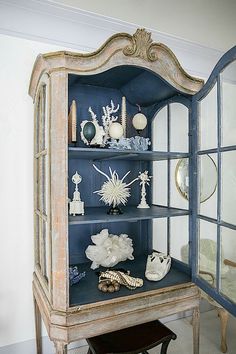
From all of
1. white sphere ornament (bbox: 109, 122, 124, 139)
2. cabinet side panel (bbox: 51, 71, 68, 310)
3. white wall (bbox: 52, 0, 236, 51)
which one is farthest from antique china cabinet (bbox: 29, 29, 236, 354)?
white wall (bbox: 52, 0, 236, 51)

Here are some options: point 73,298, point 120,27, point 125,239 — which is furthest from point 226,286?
point 120,27

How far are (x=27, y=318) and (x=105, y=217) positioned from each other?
1089 millimetres

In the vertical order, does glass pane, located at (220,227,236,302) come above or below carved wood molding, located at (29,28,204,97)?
below

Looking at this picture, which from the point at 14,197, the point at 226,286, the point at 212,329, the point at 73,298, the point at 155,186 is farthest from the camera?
the point at 212,329

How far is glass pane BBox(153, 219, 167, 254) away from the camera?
2059mm

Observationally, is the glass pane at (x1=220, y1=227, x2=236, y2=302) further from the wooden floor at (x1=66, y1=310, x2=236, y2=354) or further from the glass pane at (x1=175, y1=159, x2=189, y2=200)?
the wooden floor at (x1=66, y1=310, x2=236, y2=354)

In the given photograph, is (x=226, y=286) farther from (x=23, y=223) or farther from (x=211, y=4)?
(x=211, y=4)

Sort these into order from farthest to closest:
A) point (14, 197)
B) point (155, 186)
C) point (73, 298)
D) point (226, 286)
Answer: point (155, 186) < point (14, 197) < point (226, 286) < point (73, 298)

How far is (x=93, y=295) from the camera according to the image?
1.51 m

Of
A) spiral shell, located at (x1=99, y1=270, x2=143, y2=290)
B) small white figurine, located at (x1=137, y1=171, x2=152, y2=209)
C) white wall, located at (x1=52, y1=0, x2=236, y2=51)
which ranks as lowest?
spiral shell, located at (x1=99, y1=270, x2=143, y2=290)

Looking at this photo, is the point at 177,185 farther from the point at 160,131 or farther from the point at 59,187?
the point at 59,187

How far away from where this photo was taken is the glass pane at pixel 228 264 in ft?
5.06

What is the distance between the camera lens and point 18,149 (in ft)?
6.34

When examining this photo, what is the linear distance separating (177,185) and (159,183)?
17 cm
